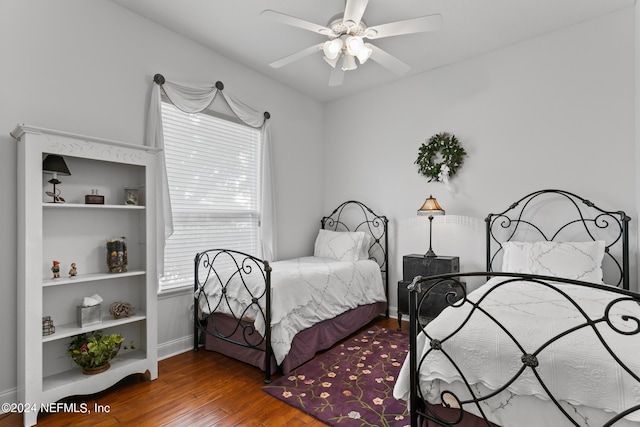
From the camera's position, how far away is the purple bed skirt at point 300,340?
2682 millimetres

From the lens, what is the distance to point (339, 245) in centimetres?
407

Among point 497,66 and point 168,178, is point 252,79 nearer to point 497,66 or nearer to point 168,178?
point 168,178

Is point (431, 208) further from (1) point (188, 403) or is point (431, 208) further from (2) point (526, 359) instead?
(1) point (188, 403)

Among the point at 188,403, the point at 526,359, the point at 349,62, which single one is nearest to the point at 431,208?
the point at 349,62

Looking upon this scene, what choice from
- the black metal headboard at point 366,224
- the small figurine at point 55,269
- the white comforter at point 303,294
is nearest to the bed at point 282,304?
the white comforter at point 303,294

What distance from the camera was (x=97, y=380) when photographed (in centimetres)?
224

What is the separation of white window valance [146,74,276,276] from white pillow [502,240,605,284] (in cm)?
246

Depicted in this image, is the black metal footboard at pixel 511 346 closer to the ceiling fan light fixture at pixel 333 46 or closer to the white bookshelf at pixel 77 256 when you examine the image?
the ceiling fan light fixture at pixel 333 46

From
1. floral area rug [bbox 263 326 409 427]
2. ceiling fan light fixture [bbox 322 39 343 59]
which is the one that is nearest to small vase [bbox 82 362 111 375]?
floral area rug [bbox 263 326 409 427]

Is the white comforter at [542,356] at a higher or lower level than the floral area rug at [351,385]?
higher

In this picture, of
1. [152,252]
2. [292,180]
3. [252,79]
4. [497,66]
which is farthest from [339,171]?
[152,252]

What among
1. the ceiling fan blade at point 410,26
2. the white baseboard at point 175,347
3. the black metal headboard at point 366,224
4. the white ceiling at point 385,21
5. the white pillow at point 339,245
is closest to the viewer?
the ceiling fan blade at point 410,26

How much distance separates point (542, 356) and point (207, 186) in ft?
9.78

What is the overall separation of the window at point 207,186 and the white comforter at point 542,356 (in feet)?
7.60
